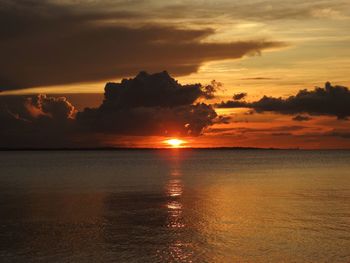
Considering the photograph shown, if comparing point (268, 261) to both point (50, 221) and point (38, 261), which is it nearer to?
point (38, 261)

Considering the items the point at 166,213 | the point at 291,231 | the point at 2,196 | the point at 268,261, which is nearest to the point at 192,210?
the point at 166,213

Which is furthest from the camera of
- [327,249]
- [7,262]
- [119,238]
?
[119,238]

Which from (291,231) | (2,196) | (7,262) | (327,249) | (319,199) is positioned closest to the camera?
(7,262)

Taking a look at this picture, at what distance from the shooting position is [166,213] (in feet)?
183

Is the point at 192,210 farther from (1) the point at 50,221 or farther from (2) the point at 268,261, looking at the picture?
(2) the point at 268,261

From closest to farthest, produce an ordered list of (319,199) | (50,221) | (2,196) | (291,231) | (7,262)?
1. (7,262)
2. (291,231)
3. (50,221)
4. (319,199)
5. (2,196)

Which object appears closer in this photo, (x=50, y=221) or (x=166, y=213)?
(x=50, y=221)

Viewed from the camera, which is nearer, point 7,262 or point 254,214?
point 7,262

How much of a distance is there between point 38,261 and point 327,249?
21439 mm

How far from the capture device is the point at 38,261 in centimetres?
3419

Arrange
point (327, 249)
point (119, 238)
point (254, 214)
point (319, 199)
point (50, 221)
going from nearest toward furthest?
point (327, 249) < point (119, 238) < point (50, 221) < point (254, 214) < point (319, 199)

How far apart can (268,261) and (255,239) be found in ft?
22.9

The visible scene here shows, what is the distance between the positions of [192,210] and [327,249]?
23.0m

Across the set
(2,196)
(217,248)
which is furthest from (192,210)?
(2,196)
